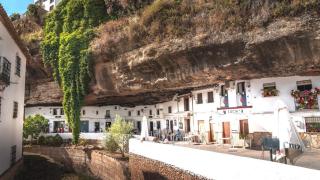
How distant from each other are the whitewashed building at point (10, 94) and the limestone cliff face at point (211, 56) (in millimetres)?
7510

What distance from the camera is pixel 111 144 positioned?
83.6 feet

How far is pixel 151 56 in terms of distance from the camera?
2280 cm

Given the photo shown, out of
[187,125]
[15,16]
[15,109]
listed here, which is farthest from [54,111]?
[15,109]

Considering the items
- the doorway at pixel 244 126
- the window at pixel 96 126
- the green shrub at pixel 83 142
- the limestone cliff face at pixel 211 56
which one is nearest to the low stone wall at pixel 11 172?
the green shrub at pixel 83 142

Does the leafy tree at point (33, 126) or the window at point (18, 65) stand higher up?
the window at point (18, 65)

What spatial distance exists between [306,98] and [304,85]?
3.18ft

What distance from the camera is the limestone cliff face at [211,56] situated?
1730 centimetres

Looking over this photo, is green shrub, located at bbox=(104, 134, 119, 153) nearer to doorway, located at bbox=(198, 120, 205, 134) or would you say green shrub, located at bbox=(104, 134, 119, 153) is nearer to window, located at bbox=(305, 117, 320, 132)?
doorway, located at bbox=(198, 120, 205, 134)

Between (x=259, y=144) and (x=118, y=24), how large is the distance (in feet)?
47.7

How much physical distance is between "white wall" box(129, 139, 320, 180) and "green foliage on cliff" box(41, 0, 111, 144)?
13.5 m

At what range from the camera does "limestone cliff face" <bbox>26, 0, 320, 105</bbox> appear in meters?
17.3

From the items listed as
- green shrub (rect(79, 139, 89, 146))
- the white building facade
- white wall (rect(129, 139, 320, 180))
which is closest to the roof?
white wall (rect(129, 139, 320, 180))

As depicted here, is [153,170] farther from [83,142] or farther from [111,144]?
[83,142]

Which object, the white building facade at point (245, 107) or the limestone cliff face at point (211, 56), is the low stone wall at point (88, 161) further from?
the white building facade at point (245, 107)
